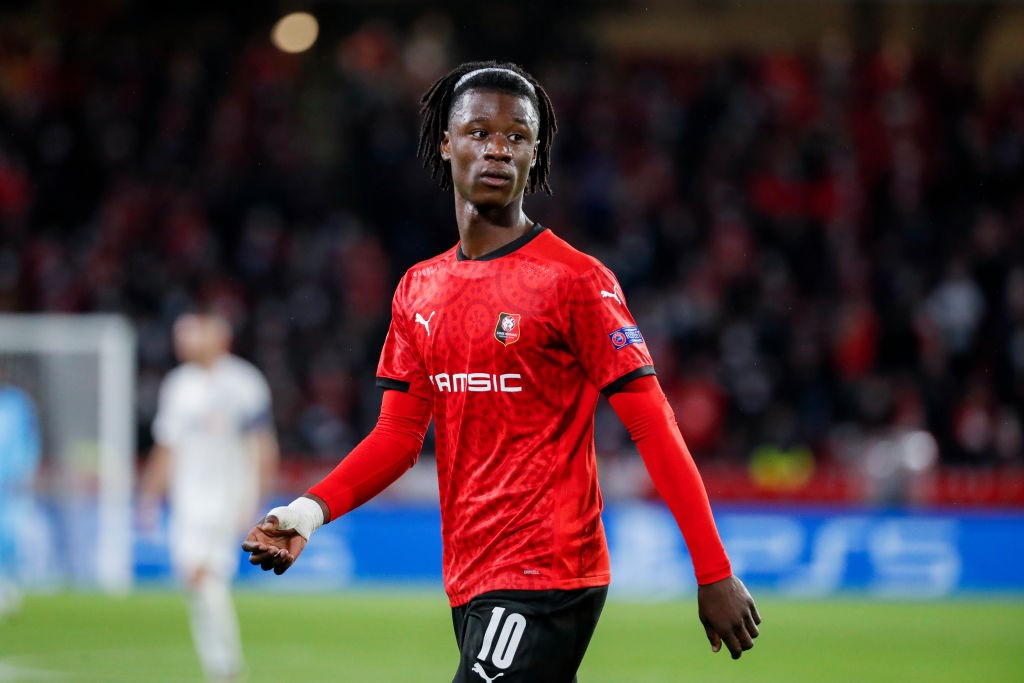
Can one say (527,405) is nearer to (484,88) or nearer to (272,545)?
(272,545)

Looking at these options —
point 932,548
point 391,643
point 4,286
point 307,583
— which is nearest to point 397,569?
point 307,583

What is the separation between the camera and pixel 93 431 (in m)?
16.1

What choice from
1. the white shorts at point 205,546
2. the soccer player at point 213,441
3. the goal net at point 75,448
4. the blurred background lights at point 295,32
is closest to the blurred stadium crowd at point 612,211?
the blurred background lights at point 295,32

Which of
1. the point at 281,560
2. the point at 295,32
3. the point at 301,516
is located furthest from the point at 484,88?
the point at 295,32

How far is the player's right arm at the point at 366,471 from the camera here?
3.75m

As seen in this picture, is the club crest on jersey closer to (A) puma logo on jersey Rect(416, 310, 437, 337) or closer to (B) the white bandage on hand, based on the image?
(A) puma logo on jersey Rect(416, 310, 437, 337)

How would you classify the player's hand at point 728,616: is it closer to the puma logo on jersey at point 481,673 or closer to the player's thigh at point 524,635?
the player's thigh at point 524,635

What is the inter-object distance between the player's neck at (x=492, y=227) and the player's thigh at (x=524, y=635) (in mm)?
875

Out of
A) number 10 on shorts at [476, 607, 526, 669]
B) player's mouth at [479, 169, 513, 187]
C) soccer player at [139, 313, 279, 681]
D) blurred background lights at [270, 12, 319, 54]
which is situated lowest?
number 10 on shorts at [476, 607, 526, 669]

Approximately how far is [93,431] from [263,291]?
3501 millimetres

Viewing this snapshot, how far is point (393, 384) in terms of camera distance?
4.06 meters

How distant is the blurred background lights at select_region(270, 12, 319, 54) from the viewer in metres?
22.8

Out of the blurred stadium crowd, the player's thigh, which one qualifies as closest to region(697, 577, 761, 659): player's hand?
the player's thigh

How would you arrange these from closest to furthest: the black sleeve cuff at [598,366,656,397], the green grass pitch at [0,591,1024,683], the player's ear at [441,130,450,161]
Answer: the black sleeve cuff at [598,366,656,397], the player's ear at [441,130,450,161], the green grass pitch at [0,591,1024,683]
